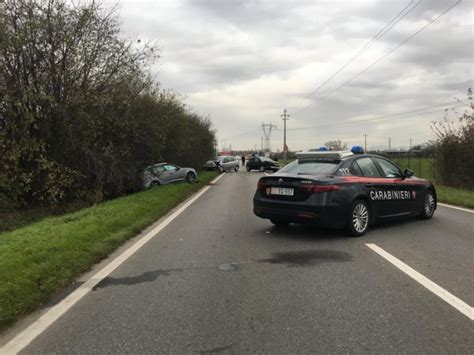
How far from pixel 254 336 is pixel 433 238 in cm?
516

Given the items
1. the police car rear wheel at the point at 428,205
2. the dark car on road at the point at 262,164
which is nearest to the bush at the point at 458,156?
the police car rear wheel at the point at 428,205

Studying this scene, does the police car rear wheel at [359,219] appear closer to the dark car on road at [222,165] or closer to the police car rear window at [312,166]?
the police car rear window at [312,166]

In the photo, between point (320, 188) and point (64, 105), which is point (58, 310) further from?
point (64, 105)

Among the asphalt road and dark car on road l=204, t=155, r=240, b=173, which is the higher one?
dark car on road l=204, t=155, r=240, b=173

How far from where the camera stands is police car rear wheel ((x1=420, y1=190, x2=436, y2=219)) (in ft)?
30.9

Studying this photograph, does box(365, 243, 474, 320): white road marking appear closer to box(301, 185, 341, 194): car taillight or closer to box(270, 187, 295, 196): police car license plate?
box(301, 185, 341, 194): car taillight

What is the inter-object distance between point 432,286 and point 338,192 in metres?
2.72

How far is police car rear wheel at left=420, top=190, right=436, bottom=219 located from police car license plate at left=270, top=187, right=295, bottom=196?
3.65m

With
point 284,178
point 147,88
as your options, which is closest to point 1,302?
point 284,178

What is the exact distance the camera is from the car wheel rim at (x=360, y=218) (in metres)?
7.54

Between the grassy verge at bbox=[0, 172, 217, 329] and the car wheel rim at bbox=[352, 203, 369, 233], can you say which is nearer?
the grassy verge at bbox=[0, 172, 217, 329]

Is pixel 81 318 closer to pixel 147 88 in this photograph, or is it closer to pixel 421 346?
pixel 421 346

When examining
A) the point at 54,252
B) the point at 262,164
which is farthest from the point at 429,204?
the point at 262,164

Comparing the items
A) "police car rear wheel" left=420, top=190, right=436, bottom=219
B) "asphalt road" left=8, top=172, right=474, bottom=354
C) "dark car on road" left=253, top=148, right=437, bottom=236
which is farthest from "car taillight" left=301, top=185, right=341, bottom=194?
"police car rear wheel" left=420, top=190, right=436, bottom=219
